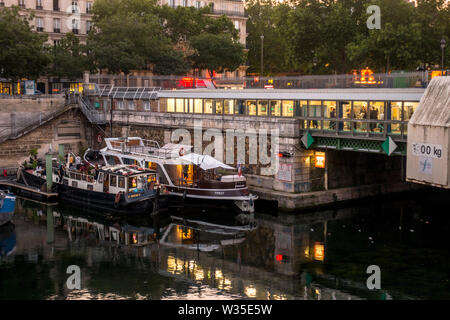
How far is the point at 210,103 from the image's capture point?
53.2m

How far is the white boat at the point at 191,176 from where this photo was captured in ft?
143

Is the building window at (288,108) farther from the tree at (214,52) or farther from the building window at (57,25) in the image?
the building window at (57,25)

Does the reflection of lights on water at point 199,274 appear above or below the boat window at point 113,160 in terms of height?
below

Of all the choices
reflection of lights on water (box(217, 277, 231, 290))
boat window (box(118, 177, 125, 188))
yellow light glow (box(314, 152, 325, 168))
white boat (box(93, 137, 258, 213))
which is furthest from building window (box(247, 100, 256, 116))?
reflection of lights on water (box(217, 277, 231, 290))

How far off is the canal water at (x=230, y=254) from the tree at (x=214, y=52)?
153 ft

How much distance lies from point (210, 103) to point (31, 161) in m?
16.8

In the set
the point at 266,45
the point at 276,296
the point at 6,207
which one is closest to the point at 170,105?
the point at 6,207

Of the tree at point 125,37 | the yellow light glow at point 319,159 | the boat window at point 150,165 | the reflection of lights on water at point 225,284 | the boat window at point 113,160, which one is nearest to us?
the reflection of lights on water at point 225,284

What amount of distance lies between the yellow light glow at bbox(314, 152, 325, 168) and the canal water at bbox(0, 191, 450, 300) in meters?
3.43

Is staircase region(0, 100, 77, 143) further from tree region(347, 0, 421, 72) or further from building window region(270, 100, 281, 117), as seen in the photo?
tree region(347, 0, 421, 72)

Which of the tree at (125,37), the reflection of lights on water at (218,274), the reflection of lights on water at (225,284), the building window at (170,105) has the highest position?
the tree at (125,37)

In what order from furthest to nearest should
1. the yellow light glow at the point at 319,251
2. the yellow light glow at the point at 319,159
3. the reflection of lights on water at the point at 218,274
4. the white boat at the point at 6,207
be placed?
the yellow light glow at the point at 319,159 → the white boat at the point at 6,207 → the yellow light glow at the point at 319,251 → the reflection of lights on water at the point at 218,274

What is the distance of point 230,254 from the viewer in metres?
34.8

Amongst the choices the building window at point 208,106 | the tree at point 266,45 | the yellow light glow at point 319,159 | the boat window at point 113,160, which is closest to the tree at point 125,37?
the building window at point 208,106
